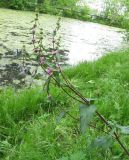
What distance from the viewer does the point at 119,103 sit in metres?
3.06

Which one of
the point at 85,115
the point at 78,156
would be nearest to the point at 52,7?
the point at 78,156

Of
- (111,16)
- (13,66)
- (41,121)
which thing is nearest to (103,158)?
(41,121)

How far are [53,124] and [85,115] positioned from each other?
1.31m

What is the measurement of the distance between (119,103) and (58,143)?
87cm

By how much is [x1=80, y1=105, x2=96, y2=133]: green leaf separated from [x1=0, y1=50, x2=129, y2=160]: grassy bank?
32 centimetres

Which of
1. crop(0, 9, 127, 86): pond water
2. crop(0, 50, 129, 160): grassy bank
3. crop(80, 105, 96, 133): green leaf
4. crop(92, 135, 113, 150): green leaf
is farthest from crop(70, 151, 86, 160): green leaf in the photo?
crop(0, 9, 127, 86): pond water

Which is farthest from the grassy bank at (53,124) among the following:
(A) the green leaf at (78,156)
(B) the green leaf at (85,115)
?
(B) the green leaf at (85,115)

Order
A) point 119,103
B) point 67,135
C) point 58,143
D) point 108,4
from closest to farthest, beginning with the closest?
point 58,143 < point 67,135 < point 119,103 < point 108,4

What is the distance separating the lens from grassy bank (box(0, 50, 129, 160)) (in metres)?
2.23

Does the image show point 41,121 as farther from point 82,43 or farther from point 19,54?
point 82,43

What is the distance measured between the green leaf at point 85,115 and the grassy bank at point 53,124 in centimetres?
32

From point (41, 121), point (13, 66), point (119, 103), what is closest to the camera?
point (41, 121)

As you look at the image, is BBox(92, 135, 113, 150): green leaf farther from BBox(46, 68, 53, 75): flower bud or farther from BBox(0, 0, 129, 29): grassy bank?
BBox(0, 0, 129, 29): grassy bank

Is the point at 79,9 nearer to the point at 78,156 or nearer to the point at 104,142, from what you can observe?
the point at 78,156
